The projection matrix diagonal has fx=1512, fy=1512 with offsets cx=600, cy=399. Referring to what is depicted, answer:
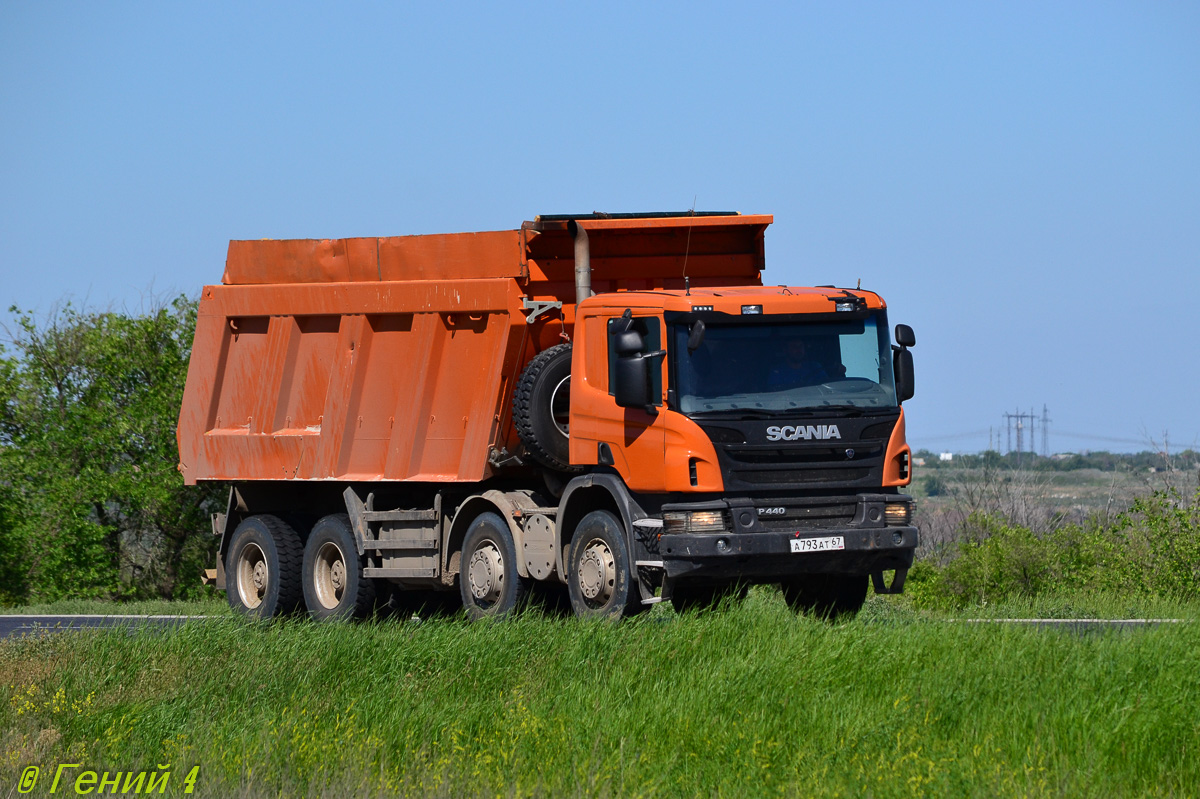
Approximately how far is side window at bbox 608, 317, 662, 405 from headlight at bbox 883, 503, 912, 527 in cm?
204

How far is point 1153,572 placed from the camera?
17.8m

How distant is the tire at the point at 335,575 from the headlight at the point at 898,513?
552 centimetres

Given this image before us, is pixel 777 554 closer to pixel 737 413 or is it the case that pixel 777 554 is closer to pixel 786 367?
pixel 737 413

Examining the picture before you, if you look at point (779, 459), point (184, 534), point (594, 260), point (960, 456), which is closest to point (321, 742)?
point (779, 459)

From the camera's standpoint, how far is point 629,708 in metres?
8.30

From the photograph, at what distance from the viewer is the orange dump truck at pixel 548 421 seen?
1158cm

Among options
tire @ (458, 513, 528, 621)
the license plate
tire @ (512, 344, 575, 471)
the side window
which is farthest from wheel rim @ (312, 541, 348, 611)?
the license plate

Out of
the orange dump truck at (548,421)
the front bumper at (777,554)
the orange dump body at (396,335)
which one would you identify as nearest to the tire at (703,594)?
the orange dump truck at (548,421)

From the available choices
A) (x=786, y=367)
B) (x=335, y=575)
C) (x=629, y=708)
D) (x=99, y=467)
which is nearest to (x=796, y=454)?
(x=786, y=367)

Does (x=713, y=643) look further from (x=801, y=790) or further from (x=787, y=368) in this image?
(x=801, y=790)

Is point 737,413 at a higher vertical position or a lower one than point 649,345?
lower

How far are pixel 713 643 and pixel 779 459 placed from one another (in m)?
1.97

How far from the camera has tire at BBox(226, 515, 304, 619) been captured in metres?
15.9

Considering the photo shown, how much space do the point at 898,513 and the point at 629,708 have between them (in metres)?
4.35
